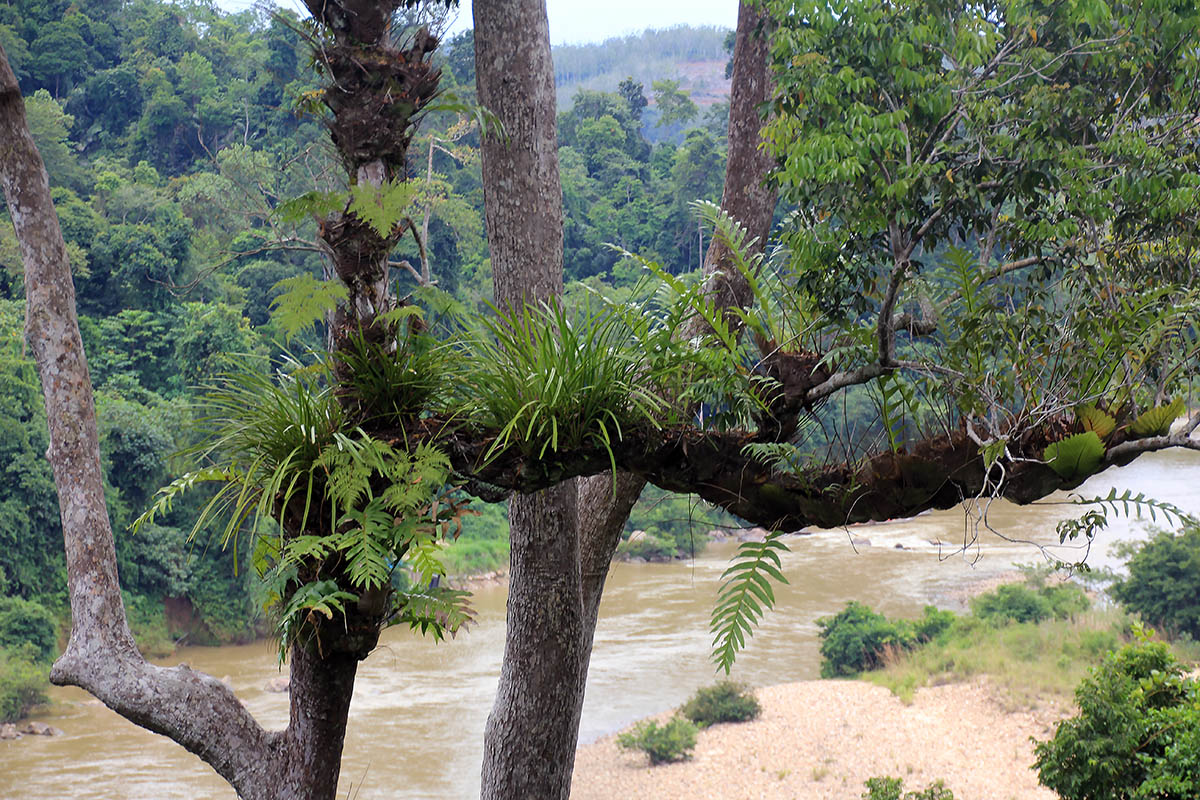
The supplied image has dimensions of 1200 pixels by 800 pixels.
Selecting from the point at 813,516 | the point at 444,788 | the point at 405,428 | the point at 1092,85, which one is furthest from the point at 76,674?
A: the point at 444,788

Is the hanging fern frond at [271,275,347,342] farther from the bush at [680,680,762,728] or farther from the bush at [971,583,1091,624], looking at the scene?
the bush at [971,583,1091,624]

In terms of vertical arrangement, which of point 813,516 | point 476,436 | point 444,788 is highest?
point 476,436

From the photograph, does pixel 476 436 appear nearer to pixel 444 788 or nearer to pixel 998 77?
pixel 998 77

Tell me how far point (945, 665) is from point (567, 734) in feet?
36.4

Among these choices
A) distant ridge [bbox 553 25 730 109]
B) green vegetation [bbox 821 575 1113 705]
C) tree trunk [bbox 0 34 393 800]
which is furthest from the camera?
distant ridge [bbox 553 25 730 109]

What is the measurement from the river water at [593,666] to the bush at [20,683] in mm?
408

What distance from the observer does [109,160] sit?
23.4 meters

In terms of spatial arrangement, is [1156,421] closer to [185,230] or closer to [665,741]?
[665,741]

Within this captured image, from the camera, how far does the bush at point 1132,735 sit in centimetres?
473

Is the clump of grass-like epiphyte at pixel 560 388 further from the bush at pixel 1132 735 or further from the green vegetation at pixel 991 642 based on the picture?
the green vegetation at pixel 991 642

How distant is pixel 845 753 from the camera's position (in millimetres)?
11094

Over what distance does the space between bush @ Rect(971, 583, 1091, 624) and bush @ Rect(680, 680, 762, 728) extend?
412 cm

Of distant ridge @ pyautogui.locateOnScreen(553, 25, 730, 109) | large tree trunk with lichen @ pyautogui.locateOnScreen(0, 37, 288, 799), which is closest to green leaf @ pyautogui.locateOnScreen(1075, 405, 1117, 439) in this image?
large tree trunk with lichen @ pyautogui.locateOnScreen(0, 37, 288, 799)

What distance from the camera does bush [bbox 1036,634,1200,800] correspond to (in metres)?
4.73
